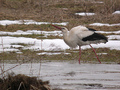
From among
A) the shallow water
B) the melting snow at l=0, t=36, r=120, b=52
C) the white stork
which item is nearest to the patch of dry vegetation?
the shallow water

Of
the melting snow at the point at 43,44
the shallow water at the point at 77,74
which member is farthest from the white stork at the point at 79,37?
the melting snow at the point at 43,44

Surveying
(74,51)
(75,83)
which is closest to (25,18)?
(74,51)

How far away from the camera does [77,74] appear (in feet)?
29.8

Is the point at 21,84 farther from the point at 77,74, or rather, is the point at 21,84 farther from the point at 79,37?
the point at 79,37

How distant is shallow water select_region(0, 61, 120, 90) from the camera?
7.51 metres

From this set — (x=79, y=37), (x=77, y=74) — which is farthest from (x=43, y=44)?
(x=77, y=74)

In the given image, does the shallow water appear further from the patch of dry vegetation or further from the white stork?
the white stork

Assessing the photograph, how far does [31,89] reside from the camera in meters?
6.32

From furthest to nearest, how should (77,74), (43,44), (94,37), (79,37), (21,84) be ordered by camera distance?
1. (43,44)
2. (94,37)
3. (79,37)
4. (77,74)
5. (21,84)

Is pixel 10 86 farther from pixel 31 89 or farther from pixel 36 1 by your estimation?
pixel 36 1

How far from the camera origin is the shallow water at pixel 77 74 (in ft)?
24.6

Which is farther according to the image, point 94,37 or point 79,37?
point 94,37

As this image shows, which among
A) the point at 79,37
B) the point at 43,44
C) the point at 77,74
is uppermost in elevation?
the point at 79,37

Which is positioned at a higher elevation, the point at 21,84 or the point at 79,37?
the point at 79,37
